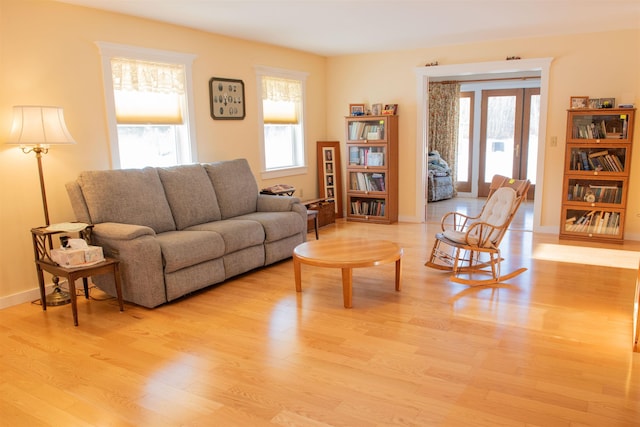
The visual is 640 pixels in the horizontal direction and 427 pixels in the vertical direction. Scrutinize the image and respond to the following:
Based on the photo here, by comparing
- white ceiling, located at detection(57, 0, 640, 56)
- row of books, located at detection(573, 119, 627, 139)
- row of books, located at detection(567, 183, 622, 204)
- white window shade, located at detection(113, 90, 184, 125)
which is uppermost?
white ceiling, located at detection(57, 0, 640, 56)

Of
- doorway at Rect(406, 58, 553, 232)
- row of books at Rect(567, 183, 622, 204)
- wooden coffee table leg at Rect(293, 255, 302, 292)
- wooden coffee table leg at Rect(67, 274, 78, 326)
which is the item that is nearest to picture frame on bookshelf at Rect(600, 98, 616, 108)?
doorway at Rect(406, 58, 553, 232)

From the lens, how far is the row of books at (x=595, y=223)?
5.64 m

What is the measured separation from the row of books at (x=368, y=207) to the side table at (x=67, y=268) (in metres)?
4.24

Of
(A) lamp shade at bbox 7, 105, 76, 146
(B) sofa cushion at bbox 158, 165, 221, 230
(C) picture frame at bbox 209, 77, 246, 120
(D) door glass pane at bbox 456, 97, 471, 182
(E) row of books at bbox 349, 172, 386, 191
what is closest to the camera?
(A) lamp shade at bbox 7, 105, 76, 146

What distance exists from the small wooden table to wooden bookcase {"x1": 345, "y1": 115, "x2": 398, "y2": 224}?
2.77m

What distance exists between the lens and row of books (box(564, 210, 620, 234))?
5.64 m

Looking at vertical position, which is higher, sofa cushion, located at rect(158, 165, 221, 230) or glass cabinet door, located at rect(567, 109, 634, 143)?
glass cabinet door, located at rect(567, 109, 634, 143)

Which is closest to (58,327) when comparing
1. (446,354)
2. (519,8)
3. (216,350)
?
(216,350)

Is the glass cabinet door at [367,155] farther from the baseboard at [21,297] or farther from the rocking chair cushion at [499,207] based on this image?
the baseboard at [21,297]

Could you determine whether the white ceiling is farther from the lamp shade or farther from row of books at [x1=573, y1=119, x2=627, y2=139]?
the lamp shade

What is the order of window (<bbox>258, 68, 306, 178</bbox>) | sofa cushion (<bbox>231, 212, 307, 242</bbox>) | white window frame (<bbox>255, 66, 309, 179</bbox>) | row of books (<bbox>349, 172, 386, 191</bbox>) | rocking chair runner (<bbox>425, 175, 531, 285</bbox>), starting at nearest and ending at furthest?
rocking chair runner (<bbox>425, 175, 531, 285</bbox>)
sofa cushion (<bbox>231, 212, 307, 242</bbox>)
white window frame (<bbox>255, 66, 309, 179</bbox>)
window (<bbox>258, 68, 306, 178</bbox>)
row of books (<bbox>349, 172, 386, 191</bbox>)

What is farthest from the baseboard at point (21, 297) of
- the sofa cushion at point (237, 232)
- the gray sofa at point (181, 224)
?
the sofa cushion at point (237, 232)

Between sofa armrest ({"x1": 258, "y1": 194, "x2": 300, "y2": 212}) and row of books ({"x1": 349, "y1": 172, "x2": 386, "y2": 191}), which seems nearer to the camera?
sofa armrest ({"x1": 258, "y1": 194, "x2": 300, "y2": 212})

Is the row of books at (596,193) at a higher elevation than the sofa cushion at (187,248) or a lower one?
higher
